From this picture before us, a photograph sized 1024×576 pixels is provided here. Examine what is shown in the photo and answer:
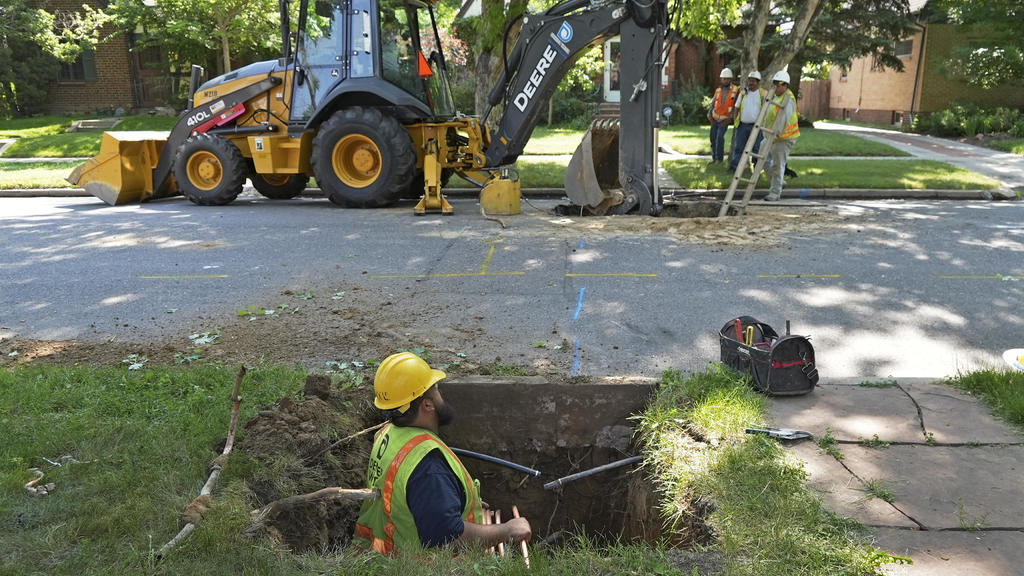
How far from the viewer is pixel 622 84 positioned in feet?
34.9

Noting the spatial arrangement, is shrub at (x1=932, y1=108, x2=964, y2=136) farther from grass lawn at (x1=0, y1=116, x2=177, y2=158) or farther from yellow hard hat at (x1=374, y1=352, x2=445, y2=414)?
yellow hard hat at (x1=374, y1=352, x2=445, y2=414)

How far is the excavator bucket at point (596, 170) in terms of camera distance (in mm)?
10992

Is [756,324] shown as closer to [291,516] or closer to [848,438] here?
[848,438]

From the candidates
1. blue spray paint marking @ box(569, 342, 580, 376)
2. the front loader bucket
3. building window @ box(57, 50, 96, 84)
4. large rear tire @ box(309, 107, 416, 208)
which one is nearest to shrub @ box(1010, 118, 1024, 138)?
large rear tire @ box(309, 107, 416, 208)

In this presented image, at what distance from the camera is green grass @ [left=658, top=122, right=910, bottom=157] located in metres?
18.9

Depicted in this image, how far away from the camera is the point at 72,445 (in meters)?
4.02

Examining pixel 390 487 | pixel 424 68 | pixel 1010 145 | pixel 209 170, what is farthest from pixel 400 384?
pixel 1010 145

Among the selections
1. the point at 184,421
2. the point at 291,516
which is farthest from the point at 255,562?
the point at 184,421

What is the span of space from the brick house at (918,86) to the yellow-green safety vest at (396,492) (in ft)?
88.3

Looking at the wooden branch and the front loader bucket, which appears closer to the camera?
the wooden branch

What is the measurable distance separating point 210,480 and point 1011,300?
21.7 feet

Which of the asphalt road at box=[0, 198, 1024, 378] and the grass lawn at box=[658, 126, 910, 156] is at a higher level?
the grass lawn at box=[658, 126, 910, 156]

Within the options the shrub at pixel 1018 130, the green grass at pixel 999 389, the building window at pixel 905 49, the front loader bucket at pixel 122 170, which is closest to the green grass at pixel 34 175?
the front loader bucket at pixel 122 170

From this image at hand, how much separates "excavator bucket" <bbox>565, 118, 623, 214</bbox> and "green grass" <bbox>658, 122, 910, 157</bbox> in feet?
19.7
